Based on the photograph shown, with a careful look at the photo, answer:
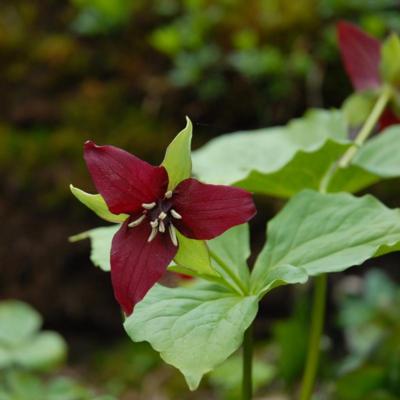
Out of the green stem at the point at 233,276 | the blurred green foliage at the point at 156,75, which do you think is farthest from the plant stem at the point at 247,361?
the blurred green foliage at the point at 156,75

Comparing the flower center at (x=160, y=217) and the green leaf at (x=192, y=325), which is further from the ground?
the flower center at (x=160, y=217)

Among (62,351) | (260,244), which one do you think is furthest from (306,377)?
(260,244)

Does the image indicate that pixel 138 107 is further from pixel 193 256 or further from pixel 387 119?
pixel 193 256

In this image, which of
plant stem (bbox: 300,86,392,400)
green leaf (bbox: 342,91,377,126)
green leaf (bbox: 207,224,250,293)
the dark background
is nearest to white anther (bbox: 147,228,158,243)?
green leaf (bbox: 207,224,250,293)

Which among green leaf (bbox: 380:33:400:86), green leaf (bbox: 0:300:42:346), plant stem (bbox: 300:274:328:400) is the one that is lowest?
green leaf (bbox: 0:300:42:346)

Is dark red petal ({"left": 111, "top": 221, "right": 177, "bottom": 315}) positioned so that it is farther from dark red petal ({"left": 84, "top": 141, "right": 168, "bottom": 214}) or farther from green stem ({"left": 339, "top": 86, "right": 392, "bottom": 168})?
green stem ({"left": 339, "top": 86, "right": 392, "bottom": 168})

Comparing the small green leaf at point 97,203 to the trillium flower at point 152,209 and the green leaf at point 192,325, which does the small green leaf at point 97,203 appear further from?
the green leaf at point 192,325
